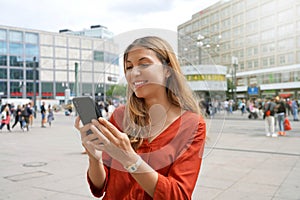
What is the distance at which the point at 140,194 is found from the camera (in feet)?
3.96

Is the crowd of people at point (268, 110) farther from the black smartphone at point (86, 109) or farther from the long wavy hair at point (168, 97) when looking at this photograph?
the black smartphone at point (86, 109)

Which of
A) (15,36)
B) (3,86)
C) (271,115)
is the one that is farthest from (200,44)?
(3,86)

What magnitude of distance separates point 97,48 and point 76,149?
779 cm

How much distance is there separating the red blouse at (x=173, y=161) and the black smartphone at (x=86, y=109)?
0.27 metres

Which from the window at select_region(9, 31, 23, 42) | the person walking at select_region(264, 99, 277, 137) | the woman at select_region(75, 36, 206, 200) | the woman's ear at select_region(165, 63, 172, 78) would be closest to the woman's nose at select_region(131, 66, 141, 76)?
the woman at select_region(75, 36, 206, 200)

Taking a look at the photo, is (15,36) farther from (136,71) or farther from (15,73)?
(15,73)

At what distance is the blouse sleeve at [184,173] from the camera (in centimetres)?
109

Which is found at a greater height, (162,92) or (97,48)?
(97,48)

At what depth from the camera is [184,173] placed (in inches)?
46.0

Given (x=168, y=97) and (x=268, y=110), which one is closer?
(x=168, y=97)

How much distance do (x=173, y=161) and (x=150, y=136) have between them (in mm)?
171

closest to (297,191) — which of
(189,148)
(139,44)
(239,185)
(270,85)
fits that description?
(239,185)

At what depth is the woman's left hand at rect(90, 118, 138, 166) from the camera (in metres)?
0.94

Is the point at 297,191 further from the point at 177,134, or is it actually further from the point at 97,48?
the point at 97,48
